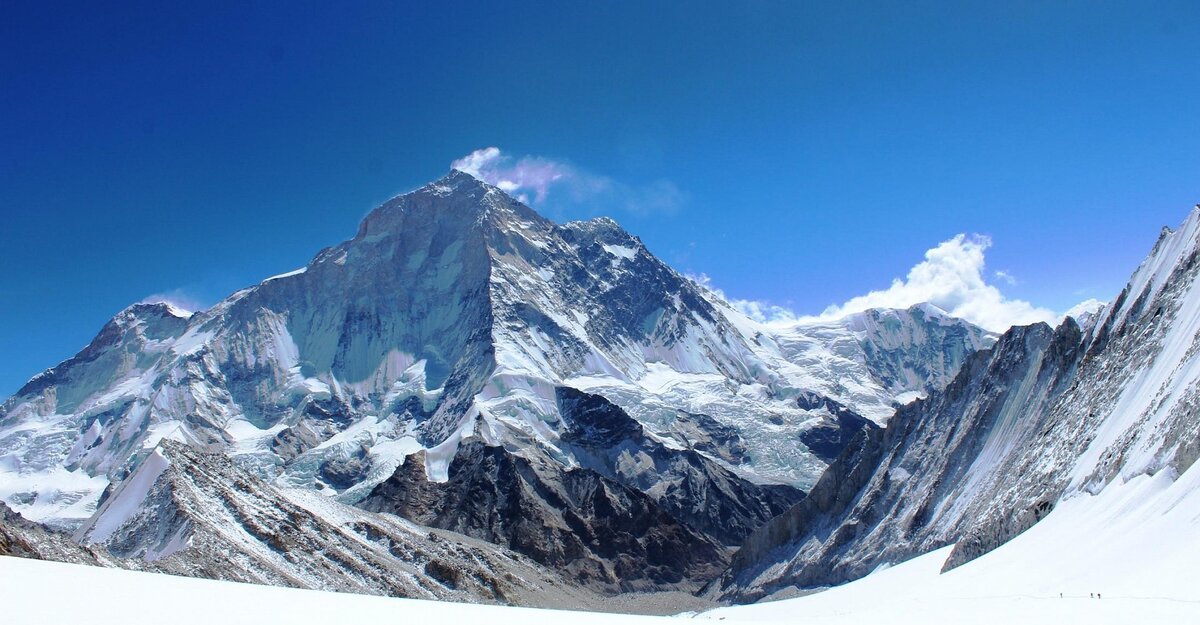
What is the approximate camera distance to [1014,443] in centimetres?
8956

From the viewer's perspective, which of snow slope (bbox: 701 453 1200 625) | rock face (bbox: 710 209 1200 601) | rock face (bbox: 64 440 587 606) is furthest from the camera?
rock face (bbox: 64 440 587 606)

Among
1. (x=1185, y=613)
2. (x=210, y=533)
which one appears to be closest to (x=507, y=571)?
(x=210, y=533)

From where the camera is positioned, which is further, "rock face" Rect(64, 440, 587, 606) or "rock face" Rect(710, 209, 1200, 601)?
"rock face" Rect(64, 440, 587, 606)

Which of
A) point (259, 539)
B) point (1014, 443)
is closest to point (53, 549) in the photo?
point (259, 539)

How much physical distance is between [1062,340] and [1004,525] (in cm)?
3348

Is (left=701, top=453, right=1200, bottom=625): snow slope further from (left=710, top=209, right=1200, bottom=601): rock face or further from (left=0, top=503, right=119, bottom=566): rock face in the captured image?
(left=0, top=503, right=119, bottom=566): rock face

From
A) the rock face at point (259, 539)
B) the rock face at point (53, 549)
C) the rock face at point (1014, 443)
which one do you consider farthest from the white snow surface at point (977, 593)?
the rock face at point (259, 539)

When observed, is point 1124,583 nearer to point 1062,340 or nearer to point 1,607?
point 1,607

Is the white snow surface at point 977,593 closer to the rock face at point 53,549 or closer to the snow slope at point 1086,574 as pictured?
the snow slope at point 1086,574

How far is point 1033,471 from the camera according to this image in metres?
72.2

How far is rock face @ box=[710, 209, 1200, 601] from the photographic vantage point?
5778 cm

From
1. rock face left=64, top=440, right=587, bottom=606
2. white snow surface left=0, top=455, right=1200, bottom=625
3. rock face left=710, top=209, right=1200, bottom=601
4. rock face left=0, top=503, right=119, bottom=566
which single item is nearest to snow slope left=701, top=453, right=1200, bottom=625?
white snow surface left=0, top=455, right=1200, bottom=625

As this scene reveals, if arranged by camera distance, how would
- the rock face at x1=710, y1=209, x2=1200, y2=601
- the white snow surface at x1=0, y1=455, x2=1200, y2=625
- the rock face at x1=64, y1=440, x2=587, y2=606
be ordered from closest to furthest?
the white snow surface at x1=0, y1=455, x2=1200, y2=625 < the rock face at x1=710, y1=209, x2=1200, y2=601 < the rock face at x1=64, y1=440, x2=587, y2=606

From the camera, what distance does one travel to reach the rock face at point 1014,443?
57781mm
